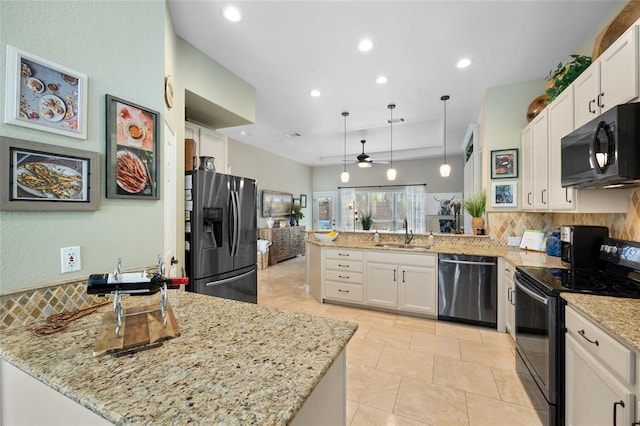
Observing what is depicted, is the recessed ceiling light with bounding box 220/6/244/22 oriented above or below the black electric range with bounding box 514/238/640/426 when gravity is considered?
above

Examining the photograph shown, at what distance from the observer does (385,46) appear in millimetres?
2545

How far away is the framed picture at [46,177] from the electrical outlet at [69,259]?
200 millimetres

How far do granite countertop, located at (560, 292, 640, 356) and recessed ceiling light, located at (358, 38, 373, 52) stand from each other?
2.44 metres

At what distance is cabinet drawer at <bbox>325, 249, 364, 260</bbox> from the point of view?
12.1 feet

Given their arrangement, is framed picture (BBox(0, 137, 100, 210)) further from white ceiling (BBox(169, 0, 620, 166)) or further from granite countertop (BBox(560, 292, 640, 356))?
granite countertop (BBox(560, 292, 640, 356))

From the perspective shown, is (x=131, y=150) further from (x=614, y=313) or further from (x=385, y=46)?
(x=614, y=313)

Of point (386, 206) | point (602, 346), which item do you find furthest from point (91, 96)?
point (386, 206)

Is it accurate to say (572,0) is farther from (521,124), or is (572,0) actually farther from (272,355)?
(272,355)

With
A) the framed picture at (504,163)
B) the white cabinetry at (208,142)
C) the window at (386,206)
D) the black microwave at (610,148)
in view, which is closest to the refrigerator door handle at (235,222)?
the white cabinetry at (208,142)

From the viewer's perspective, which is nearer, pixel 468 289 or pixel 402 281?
pixel 468 289

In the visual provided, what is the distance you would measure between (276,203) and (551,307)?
6166 millimetres

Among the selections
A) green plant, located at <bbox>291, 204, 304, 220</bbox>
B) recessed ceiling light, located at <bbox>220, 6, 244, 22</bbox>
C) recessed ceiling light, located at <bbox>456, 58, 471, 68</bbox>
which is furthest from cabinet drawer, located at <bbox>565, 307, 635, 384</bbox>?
green plant, located at <bbox>291, 204, 304, 220</bbox>

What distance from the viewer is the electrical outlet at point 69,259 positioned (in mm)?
1249

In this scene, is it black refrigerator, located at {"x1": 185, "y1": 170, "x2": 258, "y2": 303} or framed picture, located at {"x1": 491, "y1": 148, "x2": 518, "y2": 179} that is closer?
black refrigerator, located at {"x1": 185, "y1": 170, "x2": 258, "y2": 303}
